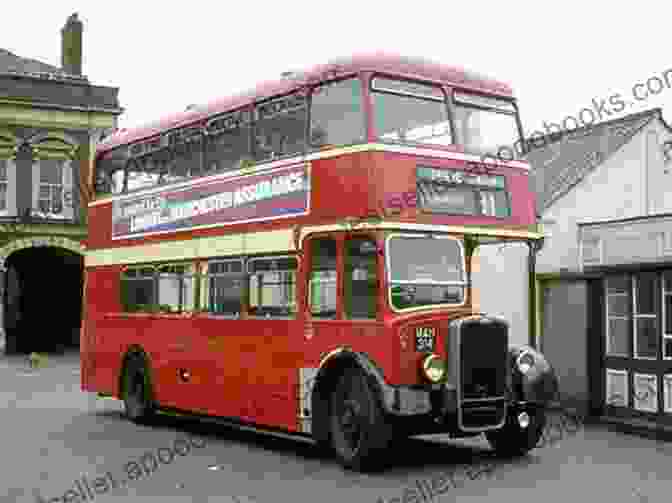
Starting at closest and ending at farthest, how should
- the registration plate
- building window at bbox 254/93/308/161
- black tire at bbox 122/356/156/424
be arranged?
the registration plate, building window at bbox 254/93/308/161, black tire at bbox 122/356/156/424

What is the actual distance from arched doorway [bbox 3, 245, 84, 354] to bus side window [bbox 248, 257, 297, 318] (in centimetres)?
2641

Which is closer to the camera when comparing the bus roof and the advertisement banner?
the bus roof

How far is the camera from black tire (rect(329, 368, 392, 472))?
10.7 meters

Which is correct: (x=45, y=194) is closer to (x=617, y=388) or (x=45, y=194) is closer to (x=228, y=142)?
(x=228, y=142)

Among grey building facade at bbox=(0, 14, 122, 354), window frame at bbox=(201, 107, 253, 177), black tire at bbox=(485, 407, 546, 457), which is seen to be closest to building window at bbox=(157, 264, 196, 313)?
window frame at bbox=(201, 107, 253, 177)

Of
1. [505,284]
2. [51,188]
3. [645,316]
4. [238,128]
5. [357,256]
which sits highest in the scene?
[51,188]

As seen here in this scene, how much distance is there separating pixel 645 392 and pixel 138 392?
745 cm

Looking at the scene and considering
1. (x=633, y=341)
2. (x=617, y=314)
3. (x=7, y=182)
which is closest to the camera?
(x=633, y=341)

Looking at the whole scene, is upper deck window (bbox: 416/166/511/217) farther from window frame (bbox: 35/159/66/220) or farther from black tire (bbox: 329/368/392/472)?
window frame (bbox: 35/159/66/220)

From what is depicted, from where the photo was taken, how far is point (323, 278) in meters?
11.8

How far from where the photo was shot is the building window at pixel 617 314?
623 inches

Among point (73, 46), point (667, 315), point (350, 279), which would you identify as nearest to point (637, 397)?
point (667, 315)

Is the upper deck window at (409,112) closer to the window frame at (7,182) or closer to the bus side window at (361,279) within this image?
the bus side window at (361,279)

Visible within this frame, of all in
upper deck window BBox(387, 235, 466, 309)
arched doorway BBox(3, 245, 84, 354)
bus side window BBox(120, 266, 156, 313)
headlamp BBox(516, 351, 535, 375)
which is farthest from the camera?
arched doorway BBox(3, 245, 84, 354)
